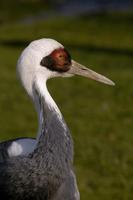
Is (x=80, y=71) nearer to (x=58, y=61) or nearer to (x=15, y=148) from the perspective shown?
(x=58, y=61)

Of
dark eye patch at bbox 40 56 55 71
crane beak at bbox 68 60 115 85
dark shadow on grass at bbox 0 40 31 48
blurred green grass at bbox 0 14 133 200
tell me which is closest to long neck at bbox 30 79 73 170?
dark eye patch at bbox 40 56 55 71

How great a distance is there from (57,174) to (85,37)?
19.8m

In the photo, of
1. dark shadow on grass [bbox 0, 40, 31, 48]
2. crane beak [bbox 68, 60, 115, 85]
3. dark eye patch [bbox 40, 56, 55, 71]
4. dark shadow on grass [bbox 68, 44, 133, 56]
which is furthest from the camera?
dark shadow on grass [bbox 0, 40, 31, 48]

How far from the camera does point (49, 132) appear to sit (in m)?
6.10

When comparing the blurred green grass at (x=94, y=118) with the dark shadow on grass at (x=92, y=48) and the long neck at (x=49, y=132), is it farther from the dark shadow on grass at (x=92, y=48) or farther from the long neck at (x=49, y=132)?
the long neck at (x=49, y=132)

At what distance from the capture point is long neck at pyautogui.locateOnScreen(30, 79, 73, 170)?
6.05m

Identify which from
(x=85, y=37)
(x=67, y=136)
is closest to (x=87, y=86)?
(x=67, y=136)

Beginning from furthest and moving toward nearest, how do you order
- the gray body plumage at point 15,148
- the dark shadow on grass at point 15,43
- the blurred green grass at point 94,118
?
the dark shadow on grass at point 15,43 → the blurred green grass at point 94,118 → the gray body plumage at point 15,148

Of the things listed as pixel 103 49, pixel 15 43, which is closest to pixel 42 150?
pixel 103 49

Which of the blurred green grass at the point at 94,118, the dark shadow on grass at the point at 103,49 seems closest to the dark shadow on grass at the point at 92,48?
the dark shadow on grass at the point at 103,49

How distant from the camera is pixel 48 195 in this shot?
241 inches

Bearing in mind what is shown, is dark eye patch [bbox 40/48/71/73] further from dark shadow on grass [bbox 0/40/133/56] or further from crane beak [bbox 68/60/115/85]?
dark shadow on grass [bbox 0/40/133/56]

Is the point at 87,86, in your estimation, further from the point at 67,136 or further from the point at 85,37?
the point at 85,37

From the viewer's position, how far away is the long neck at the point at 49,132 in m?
6.05
